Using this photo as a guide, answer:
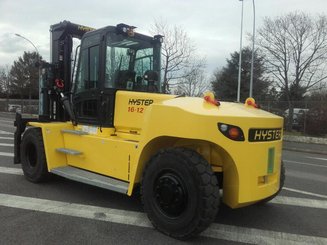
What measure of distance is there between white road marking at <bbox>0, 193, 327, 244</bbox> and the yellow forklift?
36 centimetres

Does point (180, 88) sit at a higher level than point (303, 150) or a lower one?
higher

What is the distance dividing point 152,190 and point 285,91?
34.9m

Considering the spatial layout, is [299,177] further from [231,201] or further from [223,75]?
[223,75]

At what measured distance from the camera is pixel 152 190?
5211 millimetres

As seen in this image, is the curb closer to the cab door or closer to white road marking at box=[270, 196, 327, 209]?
white road marking at box=[270, 196, 327, 209]

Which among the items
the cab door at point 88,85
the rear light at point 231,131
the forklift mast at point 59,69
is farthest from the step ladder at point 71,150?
the rear light at point 231,131

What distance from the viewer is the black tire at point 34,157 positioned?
24.5ft

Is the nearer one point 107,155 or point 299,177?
point 107,155

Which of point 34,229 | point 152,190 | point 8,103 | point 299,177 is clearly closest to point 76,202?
point 34,229

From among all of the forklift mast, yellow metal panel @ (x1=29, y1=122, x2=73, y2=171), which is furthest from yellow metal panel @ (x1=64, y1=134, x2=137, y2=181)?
the forklift mast

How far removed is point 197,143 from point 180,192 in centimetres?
69

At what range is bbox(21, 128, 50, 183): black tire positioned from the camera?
7473mm

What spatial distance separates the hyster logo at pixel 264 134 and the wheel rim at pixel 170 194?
1.00m

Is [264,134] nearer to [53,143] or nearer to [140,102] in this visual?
[140,102]
